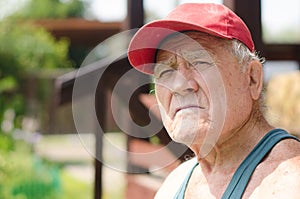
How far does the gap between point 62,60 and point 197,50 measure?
61.5 ft

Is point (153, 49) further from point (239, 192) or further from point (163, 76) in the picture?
point (239, 192)

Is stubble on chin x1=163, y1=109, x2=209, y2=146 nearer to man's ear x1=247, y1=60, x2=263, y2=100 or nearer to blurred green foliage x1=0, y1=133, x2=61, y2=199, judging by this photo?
man's ear x1=247, y1=60, x2=263, y2=100

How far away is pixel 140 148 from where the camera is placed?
3578 millimetres

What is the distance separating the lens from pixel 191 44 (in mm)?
1519

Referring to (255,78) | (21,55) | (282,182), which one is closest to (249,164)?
(282,182)

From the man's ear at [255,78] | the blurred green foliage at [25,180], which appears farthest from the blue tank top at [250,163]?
Result: the blurred green foliage at [25,180]

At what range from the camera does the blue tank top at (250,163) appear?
143cm

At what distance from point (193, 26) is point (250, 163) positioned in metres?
0.34

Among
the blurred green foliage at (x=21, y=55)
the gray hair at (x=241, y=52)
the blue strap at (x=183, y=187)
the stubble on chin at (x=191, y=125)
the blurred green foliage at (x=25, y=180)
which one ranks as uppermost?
the gray hair at (x=241, y=52)

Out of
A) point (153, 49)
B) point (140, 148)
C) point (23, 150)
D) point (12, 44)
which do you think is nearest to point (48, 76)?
point (12, 44)

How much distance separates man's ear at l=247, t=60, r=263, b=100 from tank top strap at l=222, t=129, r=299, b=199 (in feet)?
0.34

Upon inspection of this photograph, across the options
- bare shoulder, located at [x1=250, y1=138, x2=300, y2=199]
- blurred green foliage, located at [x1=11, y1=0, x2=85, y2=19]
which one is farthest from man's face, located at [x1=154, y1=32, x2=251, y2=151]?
blurred green foliage, located at [x1=11, y1=0, x2=85, y2=19]

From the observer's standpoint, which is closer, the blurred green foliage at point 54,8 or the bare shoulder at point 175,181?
the bare shoulder at point 175,181

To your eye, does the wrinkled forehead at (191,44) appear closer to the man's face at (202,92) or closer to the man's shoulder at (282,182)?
the man's face at (202,92)
